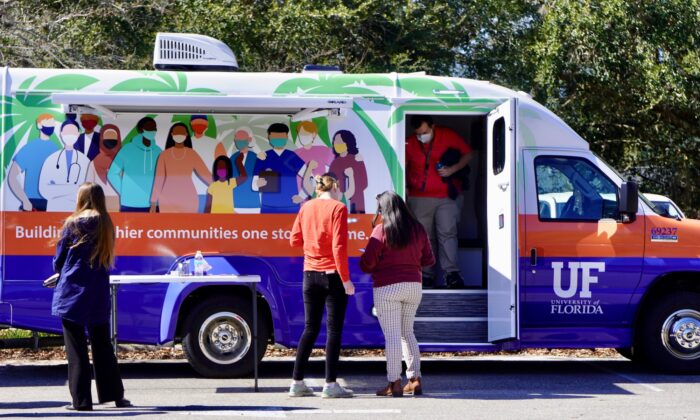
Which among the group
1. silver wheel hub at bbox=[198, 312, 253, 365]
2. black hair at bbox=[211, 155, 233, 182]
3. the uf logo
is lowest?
silver wheel hub at bbox=[198, 312, 253, 365]

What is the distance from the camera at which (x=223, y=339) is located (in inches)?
385

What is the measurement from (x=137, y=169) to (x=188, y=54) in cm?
127

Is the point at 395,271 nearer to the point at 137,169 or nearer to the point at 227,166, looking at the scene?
the point at 227,166

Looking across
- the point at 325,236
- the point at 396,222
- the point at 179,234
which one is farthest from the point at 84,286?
the point at 396,222

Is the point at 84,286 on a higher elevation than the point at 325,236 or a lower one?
lower

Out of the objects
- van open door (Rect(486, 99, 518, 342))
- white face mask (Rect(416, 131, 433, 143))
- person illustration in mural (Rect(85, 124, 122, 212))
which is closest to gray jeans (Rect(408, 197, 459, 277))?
van open door (Rect(486, 99, 518, 342))

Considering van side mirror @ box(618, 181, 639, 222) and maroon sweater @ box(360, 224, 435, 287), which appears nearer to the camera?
maroon sweater @ box(360, 224, 435, 287)

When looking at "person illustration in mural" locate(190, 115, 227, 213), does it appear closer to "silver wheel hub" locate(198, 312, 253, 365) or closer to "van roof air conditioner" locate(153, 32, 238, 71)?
"van roof air conditioner" locate(153, 32, 238, 71)

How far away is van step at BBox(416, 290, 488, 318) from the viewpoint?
10.1m

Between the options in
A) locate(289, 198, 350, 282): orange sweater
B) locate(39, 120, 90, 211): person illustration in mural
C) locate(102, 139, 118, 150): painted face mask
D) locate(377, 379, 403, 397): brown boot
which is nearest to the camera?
locate(289, 198, 350, 282): orange sweater

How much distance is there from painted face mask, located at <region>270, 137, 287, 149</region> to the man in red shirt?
137 cm

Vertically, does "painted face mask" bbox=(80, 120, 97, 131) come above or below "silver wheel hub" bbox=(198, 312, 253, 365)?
above

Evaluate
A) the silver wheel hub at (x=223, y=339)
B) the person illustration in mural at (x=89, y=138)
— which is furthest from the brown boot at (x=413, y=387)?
the person illustration in mural at (x=89, y=138)

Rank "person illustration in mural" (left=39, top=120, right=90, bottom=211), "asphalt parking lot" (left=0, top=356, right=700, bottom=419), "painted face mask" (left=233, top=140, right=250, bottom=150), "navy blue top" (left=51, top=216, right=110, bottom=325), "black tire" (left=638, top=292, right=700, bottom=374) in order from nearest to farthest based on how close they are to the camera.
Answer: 1. "navy blue top" (left=51, top=216, right=110, bottom=325)
2. "asphalt parking lot" (left=0, top=356, right=700, bottom=419)
3. "person illustration in mural" (left=39, top=120, right=90, bottom=211)
4. "painted face mask" (left=233, top=140, right=250, bottom=150)
5. "black tire" (left=638, top=292, right=700, bottom=374)
